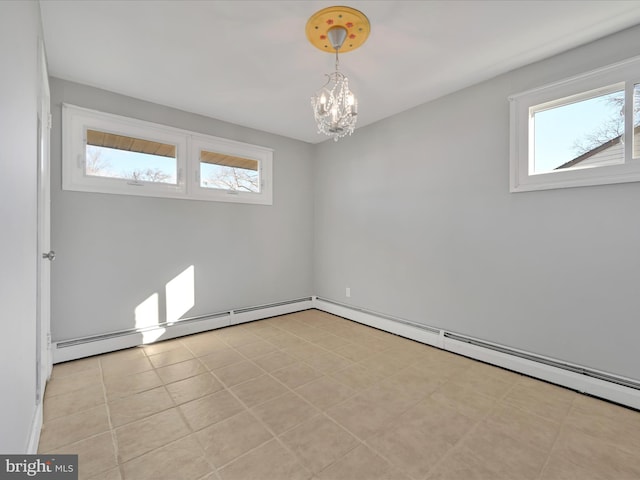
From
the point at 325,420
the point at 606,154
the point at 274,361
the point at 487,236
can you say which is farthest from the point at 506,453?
the point at 606,154

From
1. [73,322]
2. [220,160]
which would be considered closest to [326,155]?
[220,160]

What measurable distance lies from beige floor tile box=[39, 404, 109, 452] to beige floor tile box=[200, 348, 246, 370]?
0.83 meters

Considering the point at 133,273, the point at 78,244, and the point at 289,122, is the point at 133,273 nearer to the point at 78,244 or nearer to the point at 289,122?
the point at 78,244

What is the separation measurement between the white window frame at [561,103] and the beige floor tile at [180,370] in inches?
126

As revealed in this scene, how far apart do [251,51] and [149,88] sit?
4.25ft

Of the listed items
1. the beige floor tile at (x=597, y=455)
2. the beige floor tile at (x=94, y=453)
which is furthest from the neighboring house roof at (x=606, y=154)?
the beige floor tile at (x=94, y=453)

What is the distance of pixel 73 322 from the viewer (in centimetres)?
262

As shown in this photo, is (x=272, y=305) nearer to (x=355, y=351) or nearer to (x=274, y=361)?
(x=274, y=361)

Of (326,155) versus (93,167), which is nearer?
(93,167)

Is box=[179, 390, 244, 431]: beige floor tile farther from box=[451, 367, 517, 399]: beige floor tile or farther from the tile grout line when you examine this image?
box=[451, 367, 517, 399]: beige floor tile

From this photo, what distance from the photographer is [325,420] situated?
1800 millimetres

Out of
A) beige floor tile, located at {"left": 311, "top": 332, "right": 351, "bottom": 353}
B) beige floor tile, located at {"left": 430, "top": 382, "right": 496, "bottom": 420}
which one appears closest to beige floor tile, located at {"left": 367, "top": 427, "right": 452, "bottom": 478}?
beige floor tile, located at {"left": 430, "top": 382, "right": 496, "bottom": 420}

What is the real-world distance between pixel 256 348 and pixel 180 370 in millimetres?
737

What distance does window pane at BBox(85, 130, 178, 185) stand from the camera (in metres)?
2.76
